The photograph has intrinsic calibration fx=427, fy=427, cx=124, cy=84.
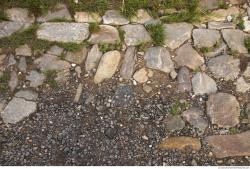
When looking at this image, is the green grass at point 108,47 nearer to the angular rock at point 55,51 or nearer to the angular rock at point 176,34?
the angular rock at point 55,51

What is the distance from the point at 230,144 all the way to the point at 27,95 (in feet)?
7.53

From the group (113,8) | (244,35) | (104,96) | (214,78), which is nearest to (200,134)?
(214,78)

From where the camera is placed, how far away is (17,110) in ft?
15.5

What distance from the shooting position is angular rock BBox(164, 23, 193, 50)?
5.24 meters

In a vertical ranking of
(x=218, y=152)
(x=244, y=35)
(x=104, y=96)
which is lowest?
(x=218, y=152)

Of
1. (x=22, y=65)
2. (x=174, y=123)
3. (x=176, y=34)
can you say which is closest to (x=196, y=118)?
(x=174, y=123)

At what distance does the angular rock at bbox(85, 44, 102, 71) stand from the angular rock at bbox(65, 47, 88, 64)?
6 cm

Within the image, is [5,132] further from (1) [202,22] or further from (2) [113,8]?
(1) [202,22]

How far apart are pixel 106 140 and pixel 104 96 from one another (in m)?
0.56

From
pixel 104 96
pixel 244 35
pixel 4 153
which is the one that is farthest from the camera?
pixel 244 35

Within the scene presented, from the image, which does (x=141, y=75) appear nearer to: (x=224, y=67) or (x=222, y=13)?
(x=224, y=67)

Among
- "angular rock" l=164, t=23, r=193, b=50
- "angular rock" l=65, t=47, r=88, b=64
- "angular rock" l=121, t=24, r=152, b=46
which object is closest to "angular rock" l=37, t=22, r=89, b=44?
"angular rock" l=65, t=47, r=88, b=64

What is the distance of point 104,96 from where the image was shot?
4855mm

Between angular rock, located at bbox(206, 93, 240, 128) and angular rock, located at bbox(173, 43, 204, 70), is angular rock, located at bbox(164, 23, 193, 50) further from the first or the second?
angular rock, located at bbox(206, 93, 240, 128)
